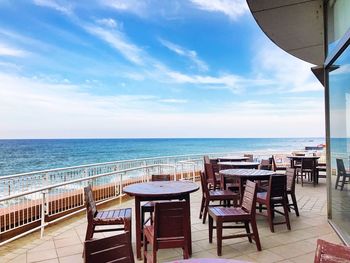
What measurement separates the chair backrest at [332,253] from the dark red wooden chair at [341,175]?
2582 mm

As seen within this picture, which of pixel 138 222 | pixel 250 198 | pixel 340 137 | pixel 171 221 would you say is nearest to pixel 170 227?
pixel 171 221

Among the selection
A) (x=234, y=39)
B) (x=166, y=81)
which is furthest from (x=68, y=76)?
(x=234, y=39)

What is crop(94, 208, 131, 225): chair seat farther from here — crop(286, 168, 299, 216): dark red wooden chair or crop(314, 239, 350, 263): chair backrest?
crop(286, 168, 299, 216): dark red wooden chair

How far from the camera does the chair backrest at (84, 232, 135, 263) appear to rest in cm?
144

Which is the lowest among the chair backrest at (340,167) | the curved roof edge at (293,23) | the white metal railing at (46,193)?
the white metal railing at (46,193)

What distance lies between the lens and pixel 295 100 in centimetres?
3734

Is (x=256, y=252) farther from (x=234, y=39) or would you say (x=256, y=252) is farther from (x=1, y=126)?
(x=1, y=126)

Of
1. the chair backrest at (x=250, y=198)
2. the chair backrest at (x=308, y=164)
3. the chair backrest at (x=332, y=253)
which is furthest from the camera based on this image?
the chair backrest at (x=308, y=164)

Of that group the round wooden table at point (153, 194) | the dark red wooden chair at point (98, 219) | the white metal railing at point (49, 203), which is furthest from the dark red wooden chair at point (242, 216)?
the white metal railing at point (49, 203)

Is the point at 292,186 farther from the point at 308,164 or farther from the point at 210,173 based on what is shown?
the point at 308,164

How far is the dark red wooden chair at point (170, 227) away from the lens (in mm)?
2863

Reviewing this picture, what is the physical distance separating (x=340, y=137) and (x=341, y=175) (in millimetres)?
531

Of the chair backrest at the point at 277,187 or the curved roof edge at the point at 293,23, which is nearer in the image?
the chair backrest at the point at 277,187

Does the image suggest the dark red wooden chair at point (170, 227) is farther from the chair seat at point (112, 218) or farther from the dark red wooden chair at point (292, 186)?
the dark red wooden chair at point (292, 186)
